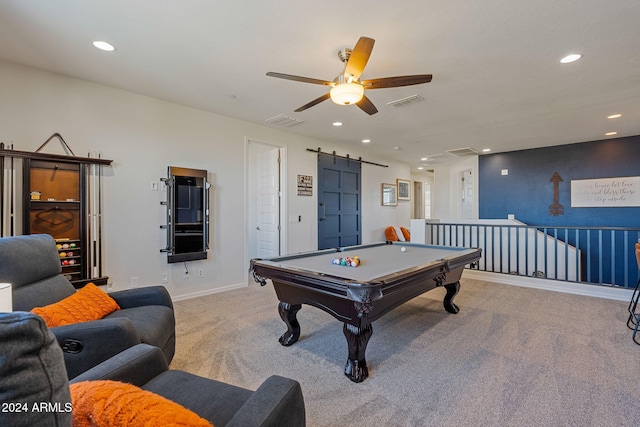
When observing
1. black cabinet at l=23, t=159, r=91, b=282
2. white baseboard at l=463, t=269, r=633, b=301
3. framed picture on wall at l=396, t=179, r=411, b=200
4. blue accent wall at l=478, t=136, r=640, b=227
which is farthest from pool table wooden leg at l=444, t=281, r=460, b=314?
framed picture on wall at l=396, t=179, r=411, b=200

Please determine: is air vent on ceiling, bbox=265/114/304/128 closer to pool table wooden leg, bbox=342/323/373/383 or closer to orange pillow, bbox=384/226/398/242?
pool table wooden leg, bbox=342/323/373/383

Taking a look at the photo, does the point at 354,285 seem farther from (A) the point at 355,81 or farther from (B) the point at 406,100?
(B) the point at 406,100

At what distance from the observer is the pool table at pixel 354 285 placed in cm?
190

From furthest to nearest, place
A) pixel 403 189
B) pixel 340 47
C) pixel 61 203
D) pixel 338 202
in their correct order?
pixel 403 189 → pixel 338 202 → pixel 61 203 → pixel 340 47

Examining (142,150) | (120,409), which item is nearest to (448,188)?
(142,150)

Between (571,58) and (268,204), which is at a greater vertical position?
(571,58)

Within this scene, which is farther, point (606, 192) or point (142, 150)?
point (606, 192)

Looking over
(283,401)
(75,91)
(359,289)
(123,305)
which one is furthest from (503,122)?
(75,91)

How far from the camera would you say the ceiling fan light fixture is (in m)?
2.25

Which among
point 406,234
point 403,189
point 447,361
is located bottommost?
point 447,361

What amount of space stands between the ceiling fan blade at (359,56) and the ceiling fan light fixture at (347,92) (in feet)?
0.28

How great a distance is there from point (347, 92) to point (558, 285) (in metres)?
4.39

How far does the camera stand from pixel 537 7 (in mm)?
1996

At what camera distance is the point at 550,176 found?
618cm
